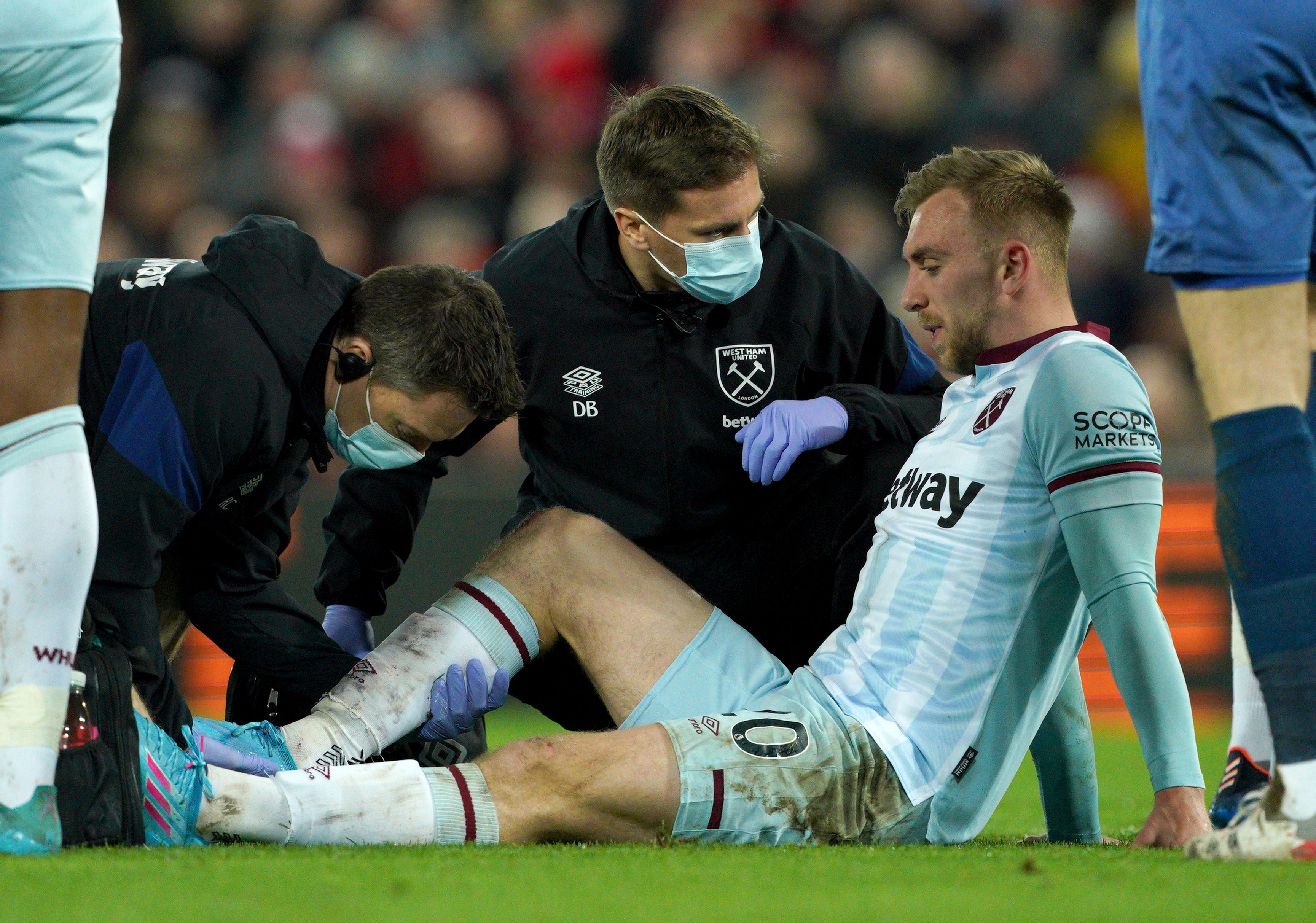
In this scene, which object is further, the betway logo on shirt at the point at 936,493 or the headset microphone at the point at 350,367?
the headset microphone at the point at 350,367

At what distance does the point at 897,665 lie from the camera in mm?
2760

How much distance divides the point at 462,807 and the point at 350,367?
1.03 m

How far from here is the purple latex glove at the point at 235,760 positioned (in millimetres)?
2871

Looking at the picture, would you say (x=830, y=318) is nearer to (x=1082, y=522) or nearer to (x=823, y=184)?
(x=1082, y=522)

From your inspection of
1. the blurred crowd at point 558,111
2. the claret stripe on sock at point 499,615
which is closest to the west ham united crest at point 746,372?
the claret stripe on sock at point 499,615

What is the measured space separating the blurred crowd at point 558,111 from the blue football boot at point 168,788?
5322 millimetres

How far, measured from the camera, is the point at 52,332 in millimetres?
2285

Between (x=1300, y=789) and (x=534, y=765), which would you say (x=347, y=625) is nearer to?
(x=534, y=765)

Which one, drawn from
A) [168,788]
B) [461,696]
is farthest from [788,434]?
[168,788]

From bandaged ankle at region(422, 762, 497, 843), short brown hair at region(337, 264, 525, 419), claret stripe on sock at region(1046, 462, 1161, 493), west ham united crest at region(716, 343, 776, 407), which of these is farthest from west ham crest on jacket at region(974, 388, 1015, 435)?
bandaged ankle at region(422, 762, 497, 843)

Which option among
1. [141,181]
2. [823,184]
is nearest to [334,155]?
[141,181]

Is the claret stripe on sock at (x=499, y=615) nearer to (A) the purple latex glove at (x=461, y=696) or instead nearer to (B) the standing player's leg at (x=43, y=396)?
(A) the purple latex glove at (x=461, y=696)

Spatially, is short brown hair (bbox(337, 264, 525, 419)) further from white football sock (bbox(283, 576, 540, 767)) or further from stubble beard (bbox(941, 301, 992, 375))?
stubble beard (bbox(941, 301, 992, 375))

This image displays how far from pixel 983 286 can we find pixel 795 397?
81 centimetres
